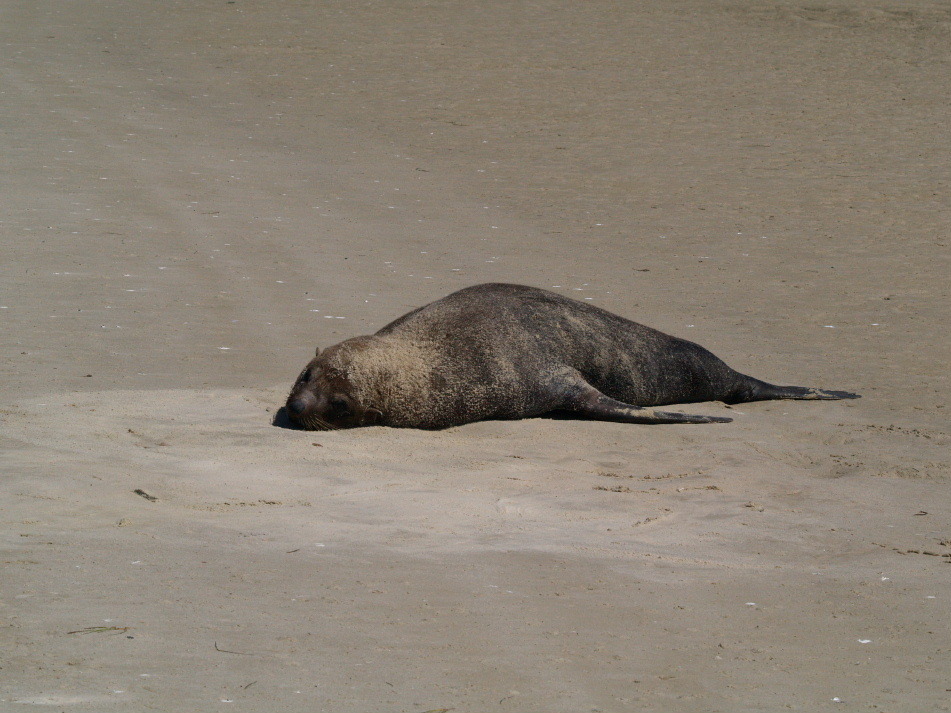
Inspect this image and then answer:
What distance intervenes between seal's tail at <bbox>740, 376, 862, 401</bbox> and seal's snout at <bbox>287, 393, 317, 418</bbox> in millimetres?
3082

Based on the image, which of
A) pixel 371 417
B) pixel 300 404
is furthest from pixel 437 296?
pixel 300 404

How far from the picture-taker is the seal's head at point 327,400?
24.5 feet

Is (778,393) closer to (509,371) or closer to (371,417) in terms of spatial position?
(509,371)

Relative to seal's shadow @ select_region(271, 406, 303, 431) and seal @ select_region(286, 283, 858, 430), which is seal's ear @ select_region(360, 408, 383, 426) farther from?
seal's shadow @ select_region(271, 406, 303, 431)

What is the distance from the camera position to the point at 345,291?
36.6 ft

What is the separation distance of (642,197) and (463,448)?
29.4ft

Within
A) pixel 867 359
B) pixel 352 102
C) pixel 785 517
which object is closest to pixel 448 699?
pixel 785 517

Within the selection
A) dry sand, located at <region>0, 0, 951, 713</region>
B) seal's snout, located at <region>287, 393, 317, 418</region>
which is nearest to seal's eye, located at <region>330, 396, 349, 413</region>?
seal's snout, located at <region>287, 393, 317, 418</region>

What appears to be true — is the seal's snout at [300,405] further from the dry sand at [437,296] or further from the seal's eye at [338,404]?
the dry sand at [437,296]

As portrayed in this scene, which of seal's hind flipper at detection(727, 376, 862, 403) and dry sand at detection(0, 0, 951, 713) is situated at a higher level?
dry sand at detection(0, 0, 951, 713)

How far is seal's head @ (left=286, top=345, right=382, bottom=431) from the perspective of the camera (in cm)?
746

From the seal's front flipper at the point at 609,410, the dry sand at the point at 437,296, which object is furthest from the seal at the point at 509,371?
the dry sand at the point at 437,296

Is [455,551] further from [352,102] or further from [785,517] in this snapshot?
[352,102]

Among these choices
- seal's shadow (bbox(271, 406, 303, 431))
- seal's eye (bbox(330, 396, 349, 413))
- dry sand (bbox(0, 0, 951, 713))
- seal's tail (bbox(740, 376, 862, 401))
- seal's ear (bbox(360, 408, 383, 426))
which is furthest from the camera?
seal's tail (bbox(740, 376, 862, 401))
